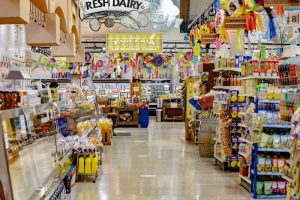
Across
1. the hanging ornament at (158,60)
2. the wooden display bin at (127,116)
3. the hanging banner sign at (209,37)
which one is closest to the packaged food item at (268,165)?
the hanging banner sign at (209,37)

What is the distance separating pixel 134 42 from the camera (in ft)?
56.4

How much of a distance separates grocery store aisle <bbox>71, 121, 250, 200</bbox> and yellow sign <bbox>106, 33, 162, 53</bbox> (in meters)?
5.54

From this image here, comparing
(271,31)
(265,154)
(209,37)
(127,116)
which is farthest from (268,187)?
(127,116)

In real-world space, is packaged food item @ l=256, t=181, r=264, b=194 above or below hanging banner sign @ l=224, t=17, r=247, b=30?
below

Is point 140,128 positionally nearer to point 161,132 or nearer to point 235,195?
point 161,132

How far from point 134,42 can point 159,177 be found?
9.66 m

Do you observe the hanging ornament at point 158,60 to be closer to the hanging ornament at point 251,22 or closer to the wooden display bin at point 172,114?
the wooden display bin at point 172,114

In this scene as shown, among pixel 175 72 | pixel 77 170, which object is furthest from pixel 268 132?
pixel 175 72

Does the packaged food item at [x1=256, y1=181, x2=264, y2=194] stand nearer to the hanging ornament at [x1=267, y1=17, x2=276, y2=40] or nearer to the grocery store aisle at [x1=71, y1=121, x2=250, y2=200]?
the grocery store aisle at [x1=71, y1=121, x2=250, y2=200]

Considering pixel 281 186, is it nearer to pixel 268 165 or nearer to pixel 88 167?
pixel 268 165

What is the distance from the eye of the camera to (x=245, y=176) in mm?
7359

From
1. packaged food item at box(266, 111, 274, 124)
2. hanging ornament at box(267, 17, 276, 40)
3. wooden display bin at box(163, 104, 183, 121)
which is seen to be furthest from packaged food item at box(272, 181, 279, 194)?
wooden display bin at box(163, 104, 183, 121)

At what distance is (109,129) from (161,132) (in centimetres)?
430

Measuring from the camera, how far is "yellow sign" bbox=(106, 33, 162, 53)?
1714 centimetres
